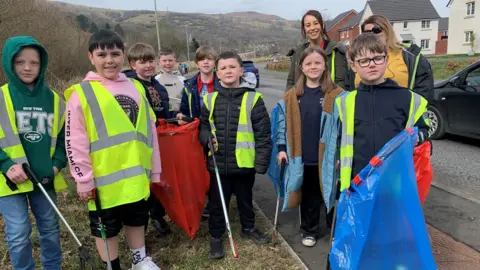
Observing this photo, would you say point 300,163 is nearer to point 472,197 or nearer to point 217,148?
point 217,148

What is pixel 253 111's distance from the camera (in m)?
3.54

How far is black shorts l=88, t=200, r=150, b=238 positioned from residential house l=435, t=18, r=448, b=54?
55710 millimetres

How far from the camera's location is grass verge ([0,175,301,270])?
11.3 ft

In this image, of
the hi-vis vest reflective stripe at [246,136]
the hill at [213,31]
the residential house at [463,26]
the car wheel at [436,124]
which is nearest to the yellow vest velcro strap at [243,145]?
the hi-vis vest reflective stripe at [246,136]

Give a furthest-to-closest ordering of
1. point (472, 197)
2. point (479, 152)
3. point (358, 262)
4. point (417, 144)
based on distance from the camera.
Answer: point (479, 152) < point (472, 197) < point (417, 144) < point (358, 262)

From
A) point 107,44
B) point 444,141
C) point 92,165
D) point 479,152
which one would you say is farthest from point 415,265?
point 444,141

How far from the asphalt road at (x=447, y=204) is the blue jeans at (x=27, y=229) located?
2.15 meters

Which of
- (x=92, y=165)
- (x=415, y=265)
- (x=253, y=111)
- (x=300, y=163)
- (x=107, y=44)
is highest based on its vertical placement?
(x=107, y=44)

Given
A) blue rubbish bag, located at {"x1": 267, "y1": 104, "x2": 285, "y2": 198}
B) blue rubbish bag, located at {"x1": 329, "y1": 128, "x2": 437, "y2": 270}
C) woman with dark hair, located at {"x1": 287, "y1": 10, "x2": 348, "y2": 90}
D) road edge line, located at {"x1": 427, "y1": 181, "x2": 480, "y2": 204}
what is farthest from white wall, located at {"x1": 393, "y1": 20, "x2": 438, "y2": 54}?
blue rubbish bag, located at {"x1": 329, "y1": 128, "x2": 437, "y2": 270}

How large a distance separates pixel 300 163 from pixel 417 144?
1.14 meters

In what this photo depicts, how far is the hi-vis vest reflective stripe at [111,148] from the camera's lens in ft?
9.17

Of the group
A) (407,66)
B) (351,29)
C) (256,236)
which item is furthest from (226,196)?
(351,29)

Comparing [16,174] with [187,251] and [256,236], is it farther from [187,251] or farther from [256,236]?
[256,236]

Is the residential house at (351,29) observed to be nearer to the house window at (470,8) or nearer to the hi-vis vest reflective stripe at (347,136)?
the house window at (470,8)
